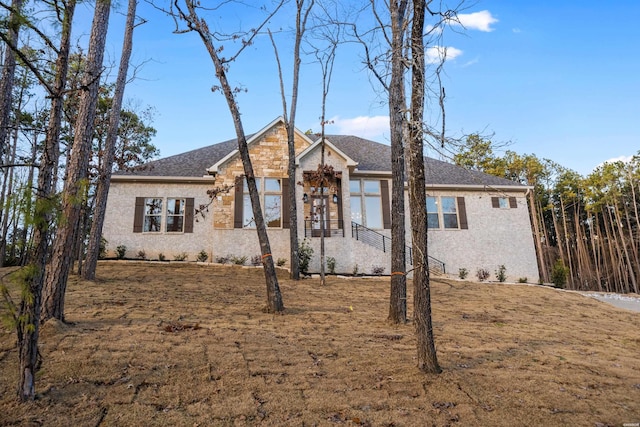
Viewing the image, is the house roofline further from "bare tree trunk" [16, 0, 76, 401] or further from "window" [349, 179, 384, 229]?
"bare tree trunk" [16, 0, 76, 401]

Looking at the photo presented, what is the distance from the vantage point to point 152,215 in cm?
1376

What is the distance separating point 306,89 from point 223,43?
187 inches

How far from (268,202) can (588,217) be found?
24441 millimetres

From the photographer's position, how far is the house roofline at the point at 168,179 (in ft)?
44.8

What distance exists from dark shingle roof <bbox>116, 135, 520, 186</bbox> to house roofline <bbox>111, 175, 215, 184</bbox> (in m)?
0.20

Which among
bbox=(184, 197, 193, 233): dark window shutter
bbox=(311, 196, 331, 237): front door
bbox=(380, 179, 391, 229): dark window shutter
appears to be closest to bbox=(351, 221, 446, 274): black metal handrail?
bbox=(380, 179, 391, 229): dark window shutter

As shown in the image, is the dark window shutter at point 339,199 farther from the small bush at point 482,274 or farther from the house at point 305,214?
the small bush at point 482,274

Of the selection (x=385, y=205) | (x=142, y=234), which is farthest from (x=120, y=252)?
(x=385, y=205)

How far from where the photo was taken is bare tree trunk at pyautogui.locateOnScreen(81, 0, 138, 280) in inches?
344

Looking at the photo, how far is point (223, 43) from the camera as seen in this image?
7.60 m

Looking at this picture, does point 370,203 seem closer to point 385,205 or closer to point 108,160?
point 385,205

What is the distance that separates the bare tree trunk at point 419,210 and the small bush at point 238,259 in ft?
31.9

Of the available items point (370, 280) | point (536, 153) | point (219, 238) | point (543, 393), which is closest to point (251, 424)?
point (543, 393)

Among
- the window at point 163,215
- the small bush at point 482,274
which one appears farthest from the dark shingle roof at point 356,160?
the small bush at point 482,274
